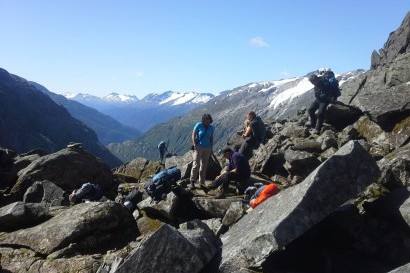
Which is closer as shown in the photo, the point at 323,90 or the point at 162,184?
the point at 162,184

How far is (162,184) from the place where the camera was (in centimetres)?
2042

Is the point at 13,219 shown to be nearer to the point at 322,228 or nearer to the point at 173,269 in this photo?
the point at 173,269

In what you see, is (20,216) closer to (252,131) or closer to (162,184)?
(162,184)

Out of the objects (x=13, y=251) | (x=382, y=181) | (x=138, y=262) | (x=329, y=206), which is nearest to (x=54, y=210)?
(x=13, y=251)

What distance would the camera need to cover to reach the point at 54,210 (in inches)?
772

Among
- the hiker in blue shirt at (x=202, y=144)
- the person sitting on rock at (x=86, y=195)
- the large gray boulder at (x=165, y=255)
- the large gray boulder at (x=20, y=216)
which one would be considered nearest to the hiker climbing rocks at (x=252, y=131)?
the hiker in blue shirt at (x=202, y=144)

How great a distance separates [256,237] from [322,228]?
387 cm

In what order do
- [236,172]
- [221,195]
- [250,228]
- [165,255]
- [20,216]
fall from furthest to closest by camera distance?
[236,172]
[221,195]
[20,216]
[250,228]
[165,255]

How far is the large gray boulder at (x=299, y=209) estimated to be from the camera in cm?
1184

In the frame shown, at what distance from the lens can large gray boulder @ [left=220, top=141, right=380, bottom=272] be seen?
11844 mm

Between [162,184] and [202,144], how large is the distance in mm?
4351

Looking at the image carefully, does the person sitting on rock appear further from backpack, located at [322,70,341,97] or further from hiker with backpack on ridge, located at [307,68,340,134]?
backpack, located at [322,70,341,97]

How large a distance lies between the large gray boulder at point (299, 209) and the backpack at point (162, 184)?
6.35m


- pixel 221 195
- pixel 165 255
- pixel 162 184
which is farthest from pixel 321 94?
pixel 165 255
